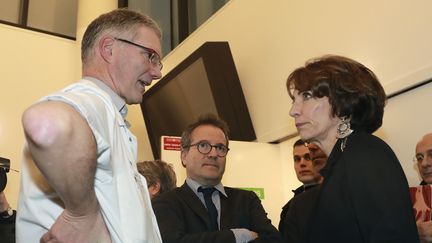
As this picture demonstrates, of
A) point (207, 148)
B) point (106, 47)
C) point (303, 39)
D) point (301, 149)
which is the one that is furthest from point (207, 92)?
point (106, 47)

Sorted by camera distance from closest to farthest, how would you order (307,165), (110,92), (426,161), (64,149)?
(64,149), (110,92), (426,161), (307,165)

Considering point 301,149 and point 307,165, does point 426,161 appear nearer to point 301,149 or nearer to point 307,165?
point 307,165

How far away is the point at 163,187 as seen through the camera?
2.67 m

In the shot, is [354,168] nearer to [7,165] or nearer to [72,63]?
[7,165]

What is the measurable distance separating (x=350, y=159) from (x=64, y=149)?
0.91 metres

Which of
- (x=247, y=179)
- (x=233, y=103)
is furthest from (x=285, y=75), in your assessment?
(x=247, y=179)

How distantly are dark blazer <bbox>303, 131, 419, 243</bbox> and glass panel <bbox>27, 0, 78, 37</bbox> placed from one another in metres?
5.87

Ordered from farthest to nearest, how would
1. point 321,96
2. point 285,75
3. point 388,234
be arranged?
point 285,75 < point 321,96 < point 388,234

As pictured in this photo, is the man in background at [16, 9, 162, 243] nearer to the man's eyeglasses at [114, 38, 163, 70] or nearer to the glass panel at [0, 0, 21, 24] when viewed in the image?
the man's eyeglasses at [114, 38, 163, 70]

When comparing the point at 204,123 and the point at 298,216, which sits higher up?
the point at 204,123

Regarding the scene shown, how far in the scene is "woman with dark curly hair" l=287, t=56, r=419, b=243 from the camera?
1355mm

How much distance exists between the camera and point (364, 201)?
1376 mm

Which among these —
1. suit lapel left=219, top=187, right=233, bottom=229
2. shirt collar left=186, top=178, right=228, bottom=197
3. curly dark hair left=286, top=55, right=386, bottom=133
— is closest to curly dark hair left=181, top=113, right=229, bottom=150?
shirt collar left=186, top=178, right=228, bottom=197

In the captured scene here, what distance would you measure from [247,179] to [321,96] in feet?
7.99
